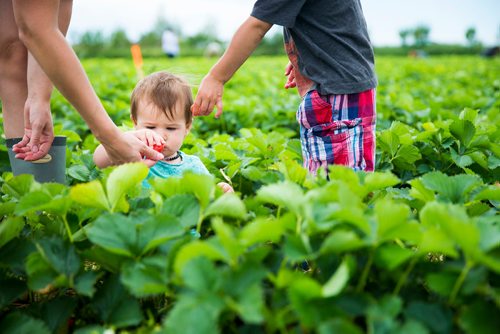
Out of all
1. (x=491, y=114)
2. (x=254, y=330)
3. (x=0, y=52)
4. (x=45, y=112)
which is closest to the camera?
(x=254, y=330)

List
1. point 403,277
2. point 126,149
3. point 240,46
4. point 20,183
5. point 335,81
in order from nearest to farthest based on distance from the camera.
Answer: point 403,277
point 20,183
point 126,149
point 240,46
point 335,81

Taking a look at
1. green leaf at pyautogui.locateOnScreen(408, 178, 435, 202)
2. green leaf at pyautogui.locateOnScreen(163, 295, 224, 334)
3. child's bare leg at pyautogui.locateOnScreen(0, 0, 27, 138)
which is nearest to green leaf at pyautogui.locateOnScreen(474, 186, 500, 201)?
green leaf at pyautogui.locateOnScreen(408, 178, 435, 202)

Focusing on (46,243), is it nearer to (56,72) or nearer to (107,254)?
(107,254)

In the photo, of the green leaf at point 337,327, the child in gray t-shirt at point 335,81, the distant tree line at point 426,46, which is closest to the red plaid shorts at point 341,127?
the child in gray t-shirt at point 335,81

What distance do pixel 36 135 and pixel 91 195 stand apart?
90 centimetres

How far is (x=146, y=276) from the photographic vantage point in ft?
3.80

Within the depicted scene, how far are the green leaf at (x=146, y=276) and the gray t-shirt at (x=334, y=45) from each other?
144 centimetres

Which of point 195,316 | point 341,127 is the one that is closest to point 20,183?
point 195,316

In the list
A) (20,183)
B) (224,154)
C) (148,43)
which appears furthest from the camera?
(148,43)

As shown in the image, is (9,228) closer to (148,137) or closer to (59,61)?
(59,61)

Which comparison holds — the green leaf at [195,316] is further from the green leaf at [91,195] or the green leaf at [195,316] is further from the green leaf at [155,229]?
the green leaf at [91,195]

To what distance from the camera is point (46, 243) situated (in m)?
1.30

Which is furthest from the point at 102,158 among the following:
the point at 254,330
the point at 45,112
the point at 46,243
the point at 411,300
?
the point at 411,300

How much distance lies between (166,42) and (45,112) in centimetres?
2558
